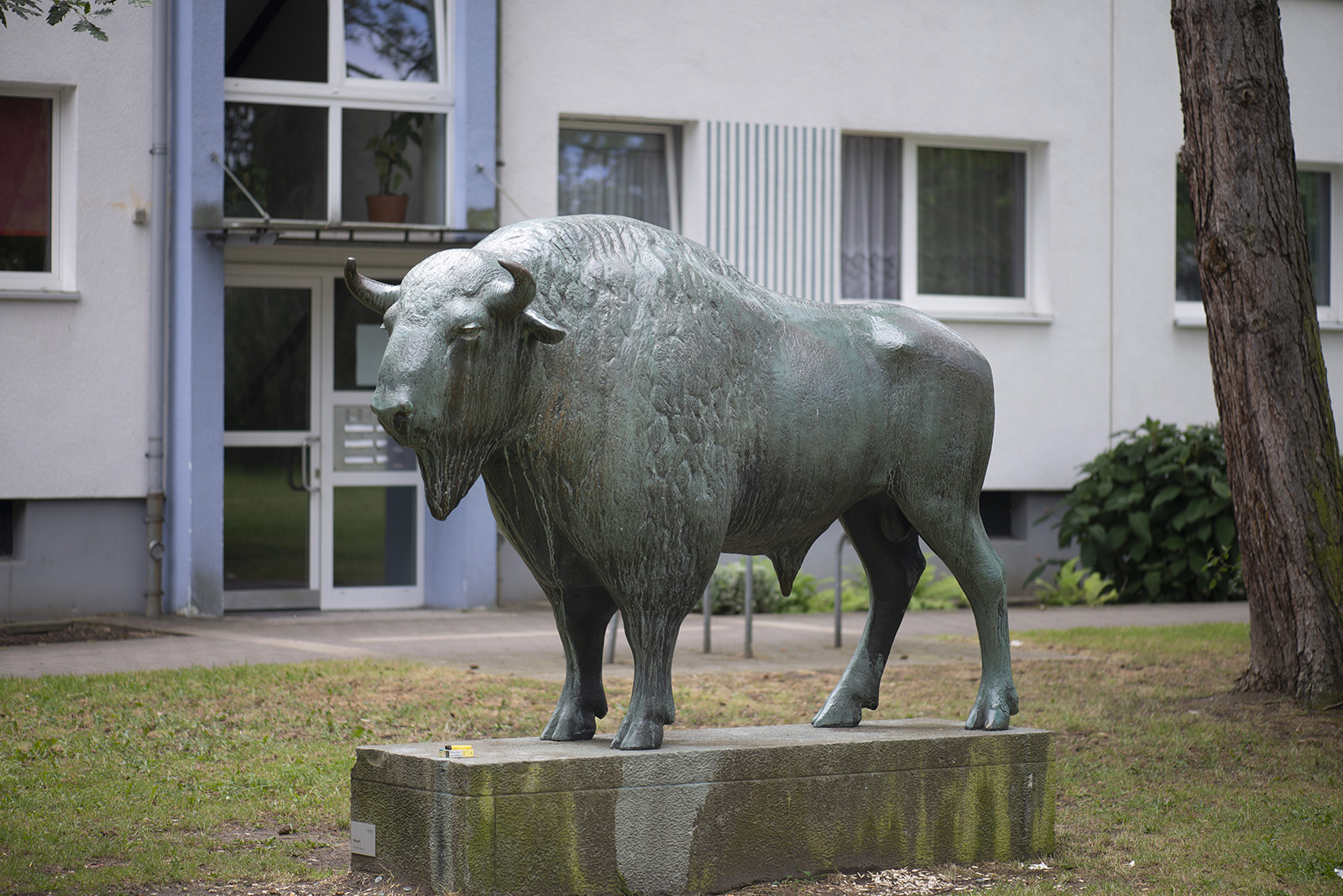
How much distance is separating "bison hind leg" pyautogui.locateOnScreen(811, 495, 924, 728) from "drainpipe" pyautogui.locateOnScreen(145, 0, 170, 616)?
7.90 metres

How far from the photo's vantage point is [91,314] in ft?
38.1

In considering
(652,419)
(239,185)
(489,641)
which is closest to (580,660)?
(652,419)

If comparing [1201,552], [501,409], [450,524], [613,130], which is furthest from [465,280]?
[1201,552]

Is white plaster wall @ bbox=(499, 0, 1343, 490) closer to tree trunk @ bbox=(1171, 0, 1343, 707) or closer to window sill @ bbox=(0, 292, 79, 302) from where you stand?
window sill @ bbox=(0, 292, 79, 302)

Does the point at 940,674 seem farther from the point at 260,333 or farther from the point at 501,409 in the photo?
the point at 260,333

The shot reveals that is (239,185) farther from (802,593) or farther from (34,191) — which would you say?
(802,593)

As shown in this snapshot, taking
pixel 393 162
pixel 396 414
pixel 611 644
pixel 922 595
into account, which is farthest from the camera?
pixel 922 595

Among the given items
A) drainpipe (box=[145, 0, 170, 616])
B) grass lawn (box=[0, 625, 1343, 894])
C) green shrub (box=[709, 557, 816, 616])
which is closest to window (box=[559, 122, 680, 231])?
green shrub (box=[709, 557, 816, 616])

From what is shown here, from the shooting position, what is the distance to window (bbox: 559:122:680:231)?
1322 cm

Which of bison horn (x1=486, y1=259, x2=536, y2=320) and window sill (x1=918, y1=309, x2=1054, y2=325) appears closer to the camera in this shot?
bison horn (x1=486, y1=259, x2=536, y2=320)

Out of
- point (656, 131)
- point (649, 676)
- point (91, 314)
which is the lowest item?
point (649, 676)

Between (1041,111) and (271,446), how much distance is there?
303 inches

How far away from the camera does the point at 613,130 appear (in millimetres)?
13352

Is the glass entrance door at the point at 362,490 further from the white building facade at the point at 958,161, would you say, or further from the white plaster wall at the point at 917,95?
the white plaster wall at the point at 917,95
